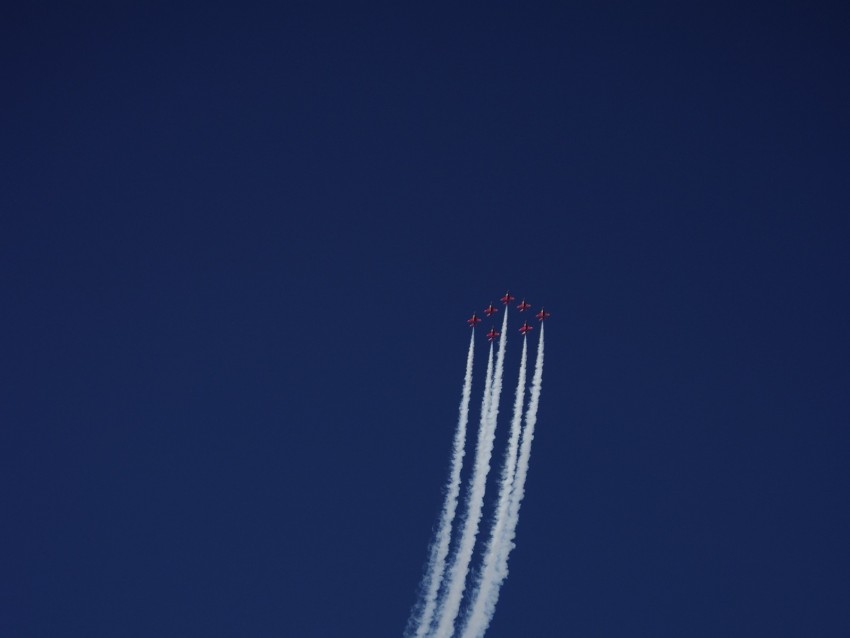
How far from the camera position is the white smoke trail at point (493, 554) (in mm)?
47156

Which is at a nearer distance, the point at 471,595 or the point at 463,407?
the point at 471,595

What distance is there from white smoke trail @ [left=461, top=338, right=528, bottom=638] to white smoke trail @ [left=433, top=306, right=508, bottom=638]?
624 millimetres

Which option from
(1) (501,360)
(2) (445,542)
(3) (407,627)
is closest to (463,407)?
(1) (501,360)

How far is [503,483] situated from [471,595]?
5070 mm

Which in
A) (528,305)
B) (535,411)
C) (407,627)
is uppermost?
(528,305)

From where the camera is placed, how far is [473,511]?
49469 millimetres

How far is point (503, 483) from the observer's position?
5056cm

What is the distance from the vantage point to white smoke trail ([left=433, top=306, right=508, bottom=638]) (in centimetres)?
4703

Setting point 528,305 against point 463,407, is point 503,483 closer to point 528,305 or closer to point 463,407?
point 463,407

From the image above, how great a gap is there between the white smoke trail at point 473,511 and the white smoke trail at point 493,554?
62 centimetres

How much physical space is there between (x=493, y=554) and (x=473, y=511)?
6.20ft

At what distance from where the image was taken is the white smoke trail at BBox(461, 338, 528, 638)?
155 feet

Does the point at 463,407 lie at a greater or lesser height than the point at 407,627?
greater

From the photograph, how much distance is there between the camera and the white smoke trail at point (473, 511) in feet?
154
